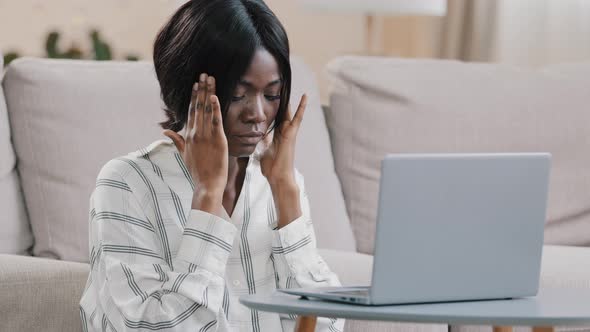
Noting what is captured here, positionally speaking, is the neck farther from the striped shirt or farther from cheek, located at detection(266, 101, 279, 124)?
cheek, located at detection(266, 101, 279, 124)

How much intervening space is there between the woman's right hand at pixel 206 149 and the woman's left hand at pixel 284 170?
0.14 metres

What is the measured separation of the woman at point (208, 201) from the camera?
4.63ft

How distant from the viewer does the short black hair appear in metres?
1.49

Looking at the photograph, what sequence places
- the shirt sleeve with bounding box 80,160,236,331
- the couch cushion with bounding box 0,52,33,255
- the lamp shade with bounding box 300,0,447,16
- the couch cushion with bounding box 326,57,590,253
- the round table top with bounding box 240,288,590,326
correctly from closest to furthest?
the round table top with bounding box 240,288,590,326 < the shirt sleeve with bounding box 80,160,236,331 < the couch cushion with bounding box 0,52,33,255 < the couch cushion with bounding box 326,57,590,253 < the lamp shade with bounding box 300,0,447,16

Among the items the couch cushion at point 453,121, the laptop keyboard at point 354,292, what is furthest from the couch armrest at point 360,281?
the laptop keyboard at point 354,292

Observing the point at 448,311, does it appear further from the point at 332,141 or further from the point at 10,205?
the point at 332,141

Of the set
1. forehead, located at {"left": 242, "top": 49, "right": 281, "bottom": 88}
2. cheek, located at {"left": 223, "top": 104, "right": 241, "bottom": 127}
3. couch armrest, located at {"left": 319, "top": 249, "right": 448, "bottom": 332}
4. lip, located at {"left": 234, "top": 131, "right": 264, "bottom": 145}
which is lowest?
couch armrest, located at {"left": 319, "top": 249, "right": 448, "bottom": 332}

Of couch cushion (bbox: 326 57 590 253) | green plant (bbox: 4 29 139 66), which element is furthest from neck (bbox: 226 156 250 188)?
green plant (bbox: 4 29 139 66)

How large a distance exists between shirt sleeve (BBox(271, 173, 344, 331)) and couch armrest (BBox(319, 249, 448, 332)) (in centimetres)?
31

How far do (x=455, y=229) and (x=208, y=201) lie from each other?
0.39 m

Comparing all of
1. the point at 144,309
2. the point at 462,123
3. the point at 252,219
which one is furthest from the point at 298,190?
the point at 462,123

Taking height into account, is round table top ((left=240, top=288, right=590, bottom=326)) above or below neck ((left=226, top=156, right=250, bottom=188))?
below

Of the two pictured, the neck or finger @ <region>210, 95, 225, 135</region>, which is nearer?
finger @ <region>210, 95, 225, 135</region>

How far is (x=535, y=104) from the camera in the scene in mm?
2527
